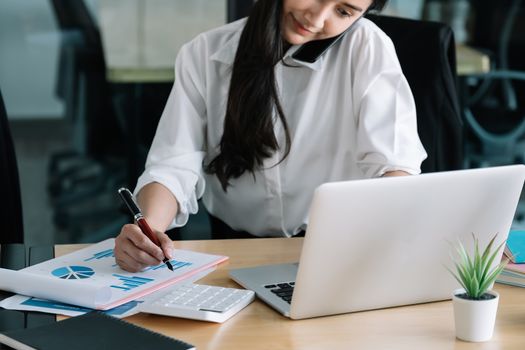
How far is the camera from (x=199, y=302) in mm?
1297

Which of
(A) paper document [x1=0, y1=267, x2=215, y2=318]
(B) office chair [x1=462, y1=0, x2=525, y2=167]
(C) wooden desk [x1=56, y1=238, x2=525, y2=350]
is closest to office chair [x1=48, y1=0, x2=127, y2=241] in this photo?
(B) office chair [x1=462, y1=0, x2=525, y2=167]

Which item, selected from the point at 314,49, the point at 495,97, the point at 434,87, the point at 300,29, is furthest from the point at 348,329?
the point at 495,97

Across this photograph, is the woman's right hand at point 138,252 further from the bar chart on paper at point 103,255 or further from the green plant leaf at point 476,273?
the green plant leaf at point 476,273

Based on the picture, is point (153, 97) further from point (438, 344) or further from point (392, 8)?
point (438, 344)

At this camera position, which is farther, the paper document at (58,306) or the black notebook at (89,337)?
the paper document at (58,306)

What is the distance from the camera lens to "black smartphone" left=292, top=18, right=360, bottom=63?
1.92 metres

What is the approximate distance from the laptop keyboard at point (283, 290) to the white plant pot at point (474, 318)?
251mm

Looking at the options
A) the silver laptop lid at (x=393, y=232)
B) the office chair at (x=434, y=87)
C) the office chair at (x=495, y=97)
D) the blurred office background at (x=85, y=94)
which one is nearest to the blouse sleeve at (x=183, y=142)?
the office chair at (x=434, y=87)

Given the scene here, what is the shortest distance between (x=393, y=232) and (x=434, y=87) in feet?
3.06

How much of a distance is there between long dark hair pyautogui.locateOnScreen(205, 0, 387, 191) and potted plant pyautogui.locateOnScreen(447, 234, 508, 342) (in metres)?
0.80

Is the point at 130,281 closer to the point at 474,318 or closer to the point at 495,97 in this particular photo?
the point at 474,318

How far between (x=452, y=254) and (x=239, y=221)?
2.71 ft

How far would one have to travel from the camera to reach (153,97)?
126 inches

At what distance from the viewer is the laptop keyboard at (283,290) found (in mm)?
1341
